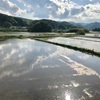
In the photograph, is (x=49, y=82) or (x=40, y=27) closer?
(x=49, y=82)

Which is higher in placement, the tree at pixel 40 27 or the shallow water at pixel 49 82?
the shallow water at pixel 49 82

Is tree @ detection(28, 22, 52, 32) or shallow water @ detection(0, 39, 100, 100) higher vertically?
shallow water @ detection(0, 39, 100, 100)

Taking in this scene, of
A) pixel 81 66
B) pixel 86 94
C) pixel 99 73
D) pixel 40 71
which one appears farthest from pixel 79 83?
pixel 81 66

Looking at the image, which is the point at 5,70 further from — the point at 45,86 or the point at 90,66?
the point at 90,66

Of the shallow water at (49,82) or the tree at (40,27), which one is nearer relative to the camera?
the shallow water at (49,82)

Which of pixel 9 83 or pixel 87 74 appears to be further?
pixel 87 74

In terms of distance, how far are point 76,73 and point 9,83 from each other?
4.25 metres

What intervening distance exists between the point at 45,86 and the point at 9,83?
1.82 metres

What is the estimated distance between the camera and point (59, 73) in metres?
12.6

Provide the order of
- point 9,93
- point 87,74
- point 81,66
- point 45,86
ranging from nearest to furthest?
point 9,93 → point 45,86 → point 87,74 → point 81,66

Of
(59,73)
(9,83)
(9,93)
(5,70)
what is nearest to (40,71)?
Answer: (59,73)

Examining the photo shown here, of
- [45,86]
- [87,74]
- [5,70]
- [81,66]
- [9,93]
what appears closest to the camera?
[9,93]

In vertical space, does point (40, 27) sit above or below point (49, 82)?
below

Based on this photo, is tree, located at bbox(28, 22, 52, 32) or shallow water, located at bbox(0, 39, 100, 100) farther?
tree, located at bbox(28, 22, 52, 32)
